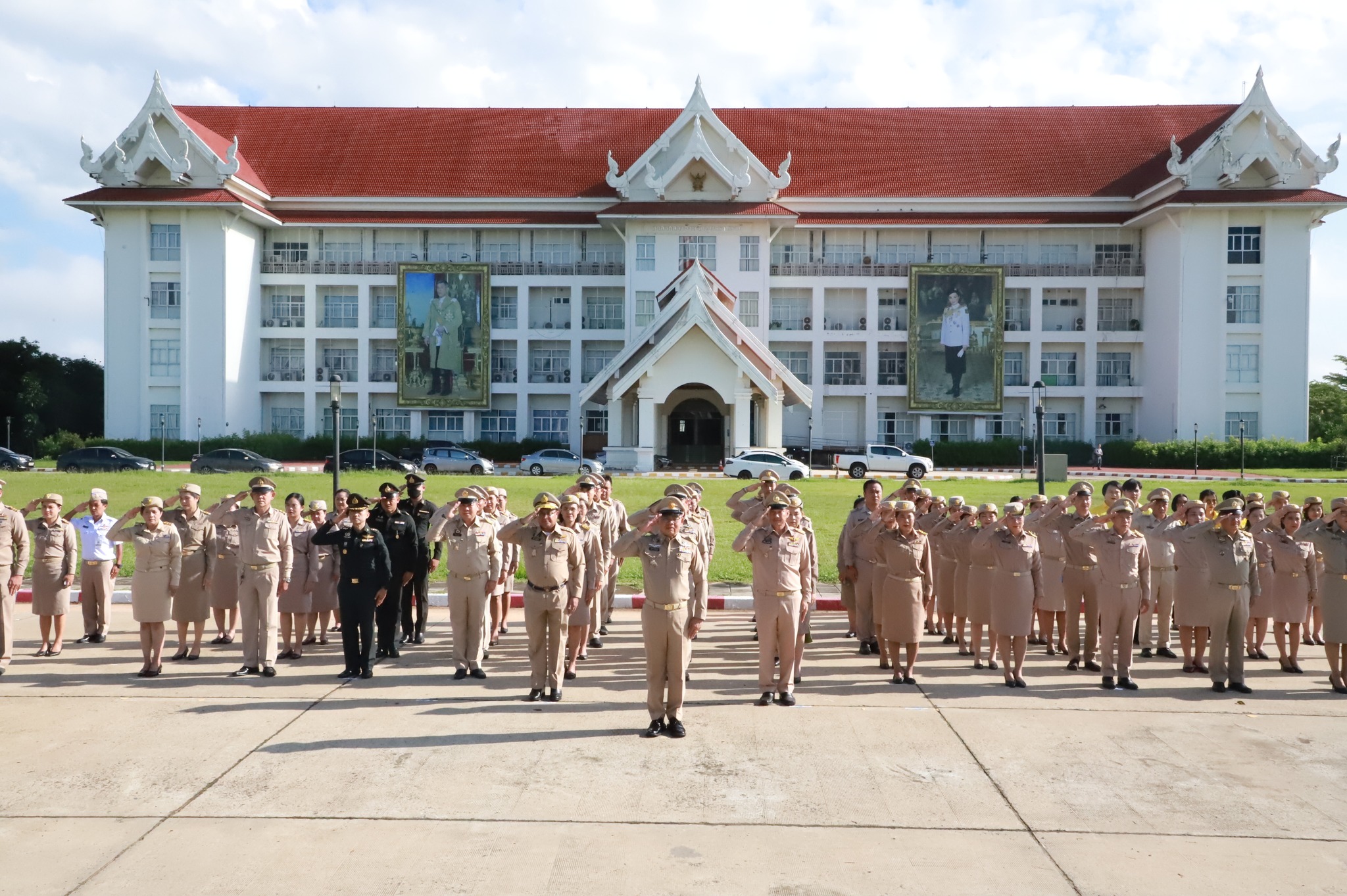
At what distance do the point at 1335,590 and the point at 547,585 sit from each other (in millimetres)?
8077

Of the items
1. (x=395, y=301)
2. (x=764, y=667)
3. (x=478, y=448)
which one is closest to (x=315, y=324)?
(x=395, y=301)

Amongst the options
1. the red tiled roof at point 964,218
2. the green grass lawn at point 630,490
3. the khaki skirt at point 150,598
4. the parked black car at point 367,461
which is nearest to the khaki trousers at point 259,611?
the khaki skirt at point 150,598

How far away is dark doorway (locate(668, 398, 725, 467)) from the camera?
47188 mm

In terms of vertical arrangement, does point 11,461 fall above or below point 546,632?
above

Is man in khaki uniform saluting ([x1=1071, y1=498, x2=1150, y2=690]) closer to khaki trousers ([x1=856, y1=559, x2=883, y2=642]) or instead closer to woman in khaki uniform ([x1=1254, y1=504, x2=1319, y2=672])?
woman in khaki uniform ([x1=1254, y1=504, x2=1319, y2=672])

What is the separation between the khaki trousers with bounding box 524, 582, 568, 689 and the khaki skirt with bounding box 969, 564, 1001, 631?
15.5 ft

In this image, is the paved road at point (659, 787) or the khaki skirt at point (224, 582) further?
the khaki skirt at point (224, 582)

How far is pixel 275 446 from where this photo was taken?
47.2m

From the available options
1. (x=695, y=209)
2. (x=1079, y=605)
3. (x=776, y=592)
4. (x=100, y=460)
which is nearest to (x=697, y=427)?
(x=695, y=209)

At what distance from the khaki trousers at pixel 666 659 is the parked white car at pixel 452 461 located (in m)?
34.4

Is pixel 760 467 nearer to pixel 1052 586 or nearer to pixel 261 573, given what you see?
pixel 1052 586

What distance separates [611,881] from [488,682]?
4.89 m

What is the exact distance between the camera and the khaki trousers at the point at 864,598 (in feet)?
38.5

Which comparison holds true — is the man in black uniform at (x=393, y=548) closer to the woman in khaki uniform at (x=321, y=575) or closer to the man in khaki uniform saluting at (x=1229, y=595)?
the woman in khaki uniform at (x=321, y=575)
